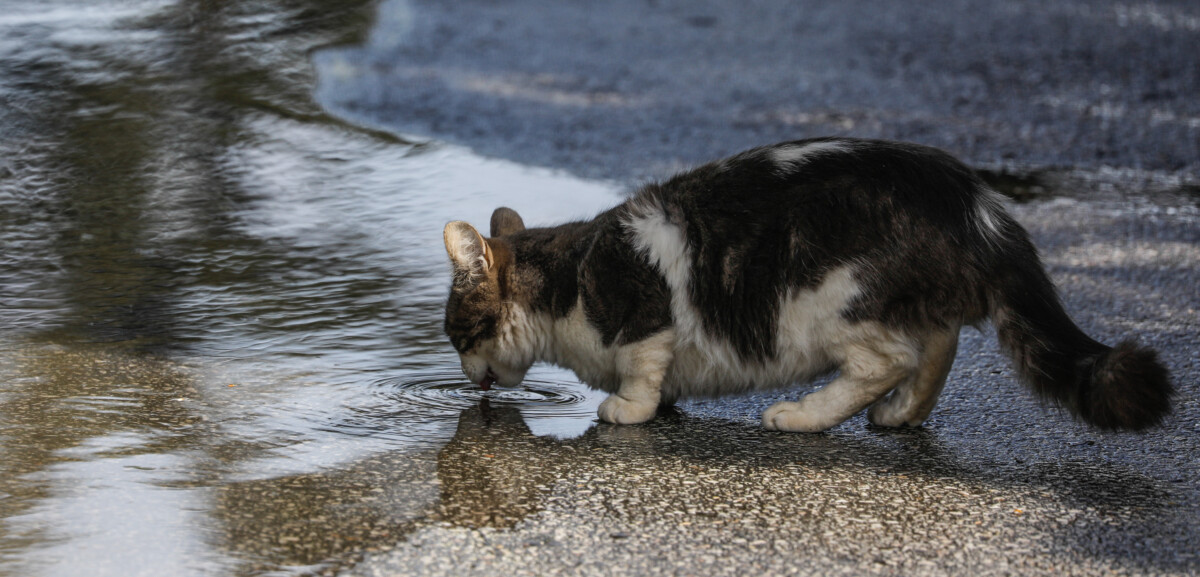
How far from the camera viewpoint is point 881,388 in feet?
10.8

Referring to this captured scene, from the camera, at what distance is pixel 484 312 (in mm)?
3615

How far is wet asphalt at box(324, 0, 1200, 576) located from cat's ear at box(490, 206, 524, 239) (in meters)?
0.72

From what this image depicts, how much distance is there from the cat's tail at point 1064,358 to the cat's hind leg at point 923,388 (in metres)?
0.15

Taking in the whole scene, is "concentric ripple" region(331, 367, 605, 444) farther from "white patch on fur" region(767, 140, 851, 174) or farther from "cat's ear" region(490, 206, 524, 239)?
"white patch on fur" region(767, 140, 851, 174)

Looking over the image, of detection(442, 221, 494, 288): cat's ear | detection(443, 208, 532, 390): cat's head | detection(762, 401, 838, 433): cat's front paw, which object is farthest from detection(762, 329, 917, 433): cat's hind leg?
detection(442, 221, 494, 288): cat's ear

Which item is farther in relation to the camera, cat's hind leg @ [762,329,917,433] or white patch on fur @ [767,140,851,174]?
white patch on fur @ [767,140,851,174]

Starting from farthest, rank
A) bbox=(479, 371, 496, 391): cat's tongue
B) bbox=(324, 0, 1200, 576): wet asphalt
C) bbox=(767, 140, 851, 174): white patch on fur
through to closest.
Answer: bbox=(479, 371, 496, 391): cat's tongue < bbox=(767, 140, 851, 174): white patch on fur < bbox=(324, 0, 1200, 576): wet asphalt


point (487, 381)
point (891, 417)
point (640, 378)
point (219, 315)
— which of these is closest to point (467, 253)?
point (487, 381)

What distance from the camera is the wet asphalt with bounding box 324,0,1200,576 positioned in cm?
257

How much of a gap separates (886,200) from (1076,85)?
18.2 feet

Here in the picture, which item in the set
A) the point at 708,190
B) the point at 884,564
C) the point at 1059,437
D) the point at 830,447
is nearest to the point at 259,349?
the point at 708,190

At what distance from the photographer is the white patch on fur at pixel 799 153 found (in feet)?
11.1

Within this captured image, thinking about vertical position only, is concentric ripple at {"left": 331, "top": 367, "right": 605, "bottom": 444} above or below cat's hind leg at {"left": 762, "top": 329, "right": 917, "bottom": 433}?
below

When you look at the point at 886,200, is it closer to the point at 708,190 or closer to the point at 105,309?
the point at 708,190
